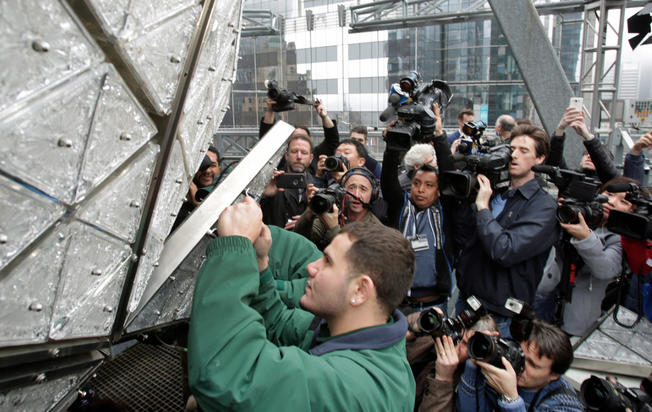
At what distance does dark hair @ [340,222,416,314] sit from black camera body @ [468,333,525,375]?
29.8 inches

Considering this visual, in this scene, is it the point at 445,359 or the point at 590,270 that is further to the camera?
the point at 590,270

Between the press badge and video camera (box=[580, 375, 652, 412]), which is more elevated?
the press badge

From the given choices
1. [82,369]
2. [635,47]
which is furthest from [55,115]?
[635,47]

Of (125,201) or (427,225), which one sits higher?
(125,201)

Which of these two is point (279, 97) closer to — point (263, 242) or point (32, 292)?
point (263, 242)

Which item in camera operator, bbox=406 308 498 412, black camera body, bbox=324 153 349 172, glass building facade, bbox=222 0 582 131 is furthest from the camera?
glass building facade, bbox=222 0 582 131

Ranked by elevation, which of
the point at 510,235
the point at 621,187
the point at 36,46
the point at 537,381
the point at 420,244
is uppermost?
the point at 36,46

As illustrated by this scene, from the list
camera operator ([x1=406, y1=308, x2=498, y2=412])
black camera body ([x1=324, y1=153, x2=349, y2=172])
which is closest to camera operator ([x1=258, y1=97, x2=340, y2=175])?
black camera body ([x1=324, y1=153, x2=349, y2=172])

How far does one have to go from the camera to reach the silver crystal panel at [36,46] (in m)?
0.60

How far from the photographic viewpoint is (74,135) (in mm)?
743

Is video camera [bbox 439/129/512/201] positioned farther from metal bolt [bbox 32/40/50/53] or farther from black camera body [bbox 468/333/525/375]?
metal bolt [bbox 32/40/50/53]

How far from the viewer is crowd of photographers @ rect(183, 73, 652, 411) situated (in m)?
2.01

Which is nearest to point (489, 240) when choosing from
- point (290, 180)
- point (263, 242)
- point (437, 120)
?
point (437, 120)

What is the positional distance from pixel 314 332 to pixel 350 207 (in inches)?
60.7
